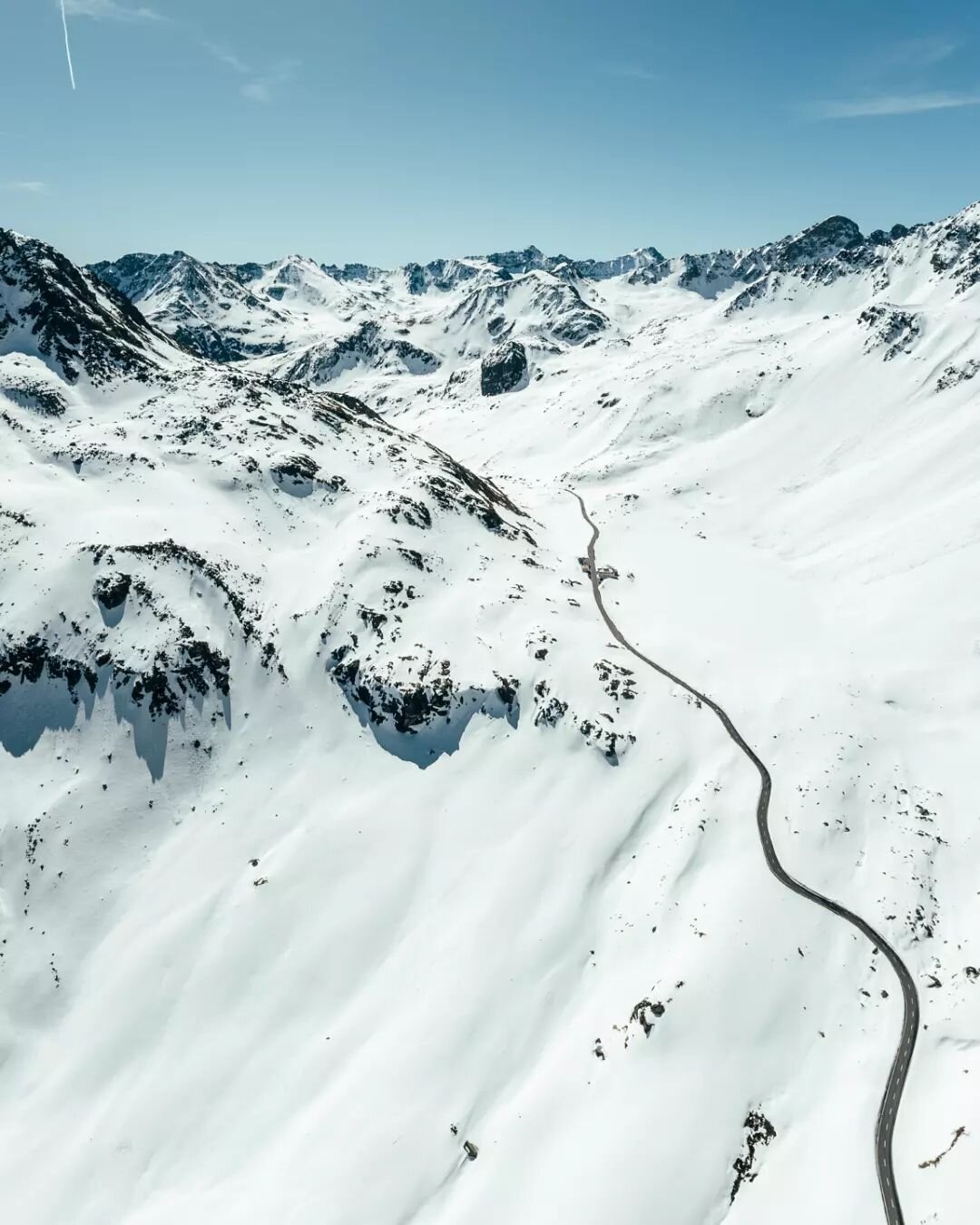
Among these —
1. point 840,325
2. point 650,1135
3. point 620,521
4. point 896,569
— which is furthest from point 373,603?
point 840,325

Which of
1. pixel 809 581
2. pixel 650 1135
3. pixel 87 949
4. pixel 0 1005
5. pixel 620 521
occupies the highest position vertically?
pixel 620 521

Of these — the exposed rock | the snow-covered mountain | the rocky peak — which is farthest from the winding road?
the rocky peak

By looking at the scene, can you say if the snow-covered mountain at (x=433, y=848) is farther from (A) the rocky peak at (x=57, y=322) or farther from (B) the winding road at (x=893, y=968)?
(A) the rocky peak at (x=57, y=322)

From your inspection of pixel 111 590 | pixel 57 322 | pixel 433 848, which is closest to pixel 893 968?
pixel 433 848

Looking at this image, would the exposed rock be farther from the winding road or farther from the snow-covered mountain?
the winding road

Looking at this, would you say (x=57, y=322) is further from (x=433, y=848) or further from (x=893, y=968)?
(x=893, y=968)

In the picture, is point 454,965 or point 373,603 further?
point 373,603

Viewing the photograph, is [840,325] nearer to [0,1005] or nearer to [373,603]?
[373,603]
